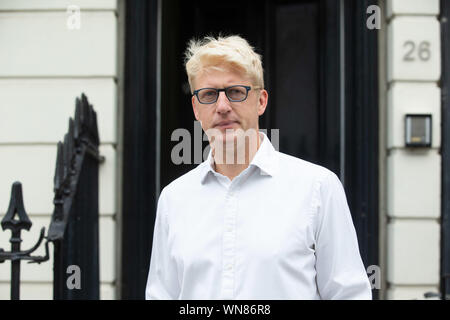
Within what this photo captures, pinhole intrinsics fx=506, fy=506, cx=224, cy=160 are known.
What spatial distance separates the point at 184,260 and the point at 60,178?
4.78ft

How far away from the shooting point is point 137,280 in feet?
14.1

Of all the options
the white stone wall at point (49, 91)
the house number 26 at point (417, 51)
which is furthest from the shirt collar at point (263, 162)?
the house number 26 at point (417, 51)

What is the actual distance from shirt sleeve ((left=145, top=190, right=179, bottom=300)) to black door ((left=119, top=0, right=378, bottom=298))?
2458 millimetres

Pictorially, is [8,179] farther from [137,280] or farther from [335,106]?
[335,106]

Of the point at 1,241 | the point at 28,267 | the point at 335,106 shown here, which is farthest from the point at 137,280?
the point at 335,106

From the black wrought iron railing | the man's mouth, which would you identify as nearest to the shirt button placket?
the man's mouth

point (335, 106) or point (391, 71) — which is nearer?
point (391, 71)

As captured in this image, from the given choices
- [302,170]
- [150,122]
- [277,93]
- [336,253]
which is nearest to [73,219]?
[150,122]

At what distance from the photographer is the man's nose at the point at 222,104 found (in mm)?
1711

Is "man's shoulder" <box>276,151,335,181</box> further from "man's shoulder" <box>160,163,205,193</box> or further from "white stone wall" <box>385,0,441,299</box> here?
"white stone wall" <box>385,0,441,299</box>

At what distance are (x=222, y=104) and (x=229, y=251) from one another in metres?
0.49

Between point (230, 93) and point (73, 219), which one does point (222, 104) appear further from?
point (73, 219)

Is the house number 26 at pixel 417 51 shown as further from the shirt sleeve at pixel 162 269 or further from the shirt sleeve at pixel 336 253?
the shirt sleeve at pixel 162 269

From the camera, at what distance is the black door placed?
169 inches
